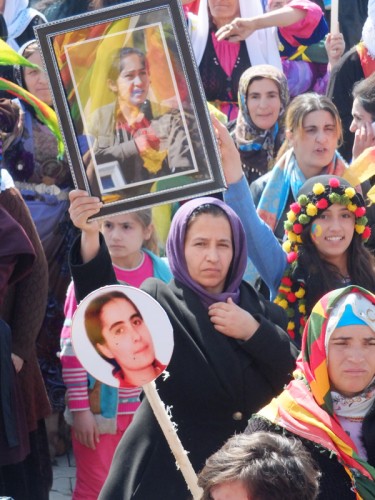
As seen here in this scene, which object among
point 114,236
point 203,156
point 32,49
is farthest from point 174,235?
point 32,49

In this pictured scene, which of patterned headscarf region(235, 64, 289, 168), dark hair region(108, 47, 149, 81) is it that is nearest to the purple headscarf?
dark hair region(108, 47, 149, 81)

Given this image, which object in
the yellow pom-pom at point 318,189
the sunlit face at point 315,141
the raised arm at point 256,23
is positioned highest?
the raised arm at point 256,23

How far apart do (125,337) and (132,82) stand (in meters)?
0.96

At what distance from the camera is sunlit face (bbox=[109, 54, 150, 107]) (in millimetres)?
4586

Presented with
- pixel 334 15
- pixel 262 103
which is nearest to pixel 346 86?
pixel 334 15

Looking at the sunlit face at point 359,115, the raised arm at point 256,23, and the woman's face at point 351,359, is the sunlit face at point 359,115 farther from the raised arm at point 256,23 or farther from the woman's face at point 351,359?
the woman's face at point 351,359

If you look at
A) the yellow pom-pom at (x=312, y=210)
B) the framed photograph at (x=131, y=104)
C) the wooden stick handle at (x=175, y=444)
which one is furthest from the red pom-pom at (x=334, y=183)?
the wooden stick handle at (x=175, y=444)

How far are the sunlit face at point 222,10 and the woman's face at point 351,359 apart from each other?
364 cm

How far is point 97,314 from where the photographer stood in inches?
164

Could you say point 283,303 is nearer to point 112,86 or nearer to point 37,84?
point 112,86

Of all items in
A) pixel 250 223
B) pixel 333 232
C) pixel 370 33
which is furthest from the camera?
pixel 370 33

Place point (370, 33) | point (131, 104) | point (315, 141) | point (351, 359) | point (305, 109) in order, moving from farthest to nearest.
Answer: point (370, 33) → point (305, 109) → point (315, 141) → point (131, 104) → point (351, 359)

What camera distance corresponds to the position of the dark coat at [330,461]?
13.4ft

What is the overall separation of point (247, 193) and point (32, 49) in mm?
2268
